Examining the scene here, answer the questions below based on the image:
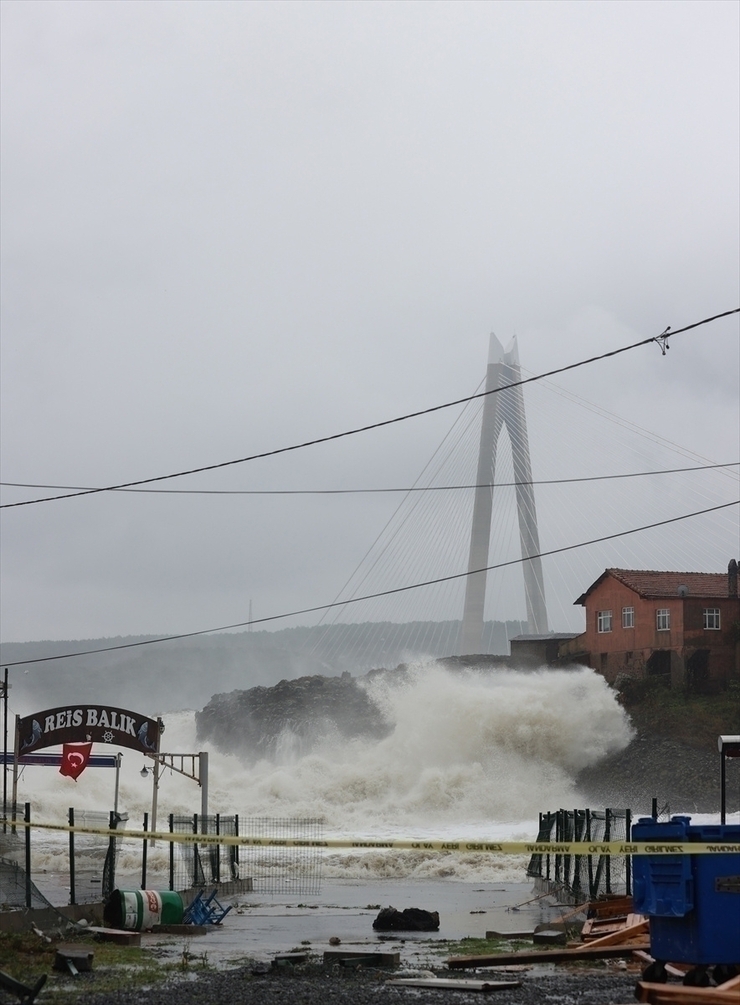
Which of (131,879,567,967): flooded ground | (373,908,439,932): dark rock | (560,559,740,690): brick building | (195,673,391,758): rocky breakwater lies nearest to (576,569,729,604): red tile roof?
(560,559,740,690): brick building

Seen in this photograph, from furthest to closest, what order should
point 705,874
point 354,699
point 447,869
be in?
1. point 354,699
2. point 447,869
3. point 705,874

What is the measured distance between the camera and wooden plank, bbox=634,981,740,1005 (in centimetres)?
1038

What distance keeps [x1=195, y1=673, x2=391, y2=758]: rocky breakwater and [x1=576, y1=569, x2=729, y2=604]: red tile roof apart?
19.9 meters

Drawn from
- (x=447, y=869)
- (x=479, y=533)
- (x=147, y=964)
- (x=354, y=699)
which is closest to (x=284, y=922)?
(x=147, y=964)

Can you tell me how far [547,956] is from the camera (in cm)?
1425

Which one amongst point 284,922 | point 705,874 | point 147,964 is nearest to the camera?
point 705,874

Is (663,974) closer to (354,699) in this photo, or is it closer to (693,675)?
(693,675)

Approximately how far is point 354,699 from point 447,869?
5685 cm

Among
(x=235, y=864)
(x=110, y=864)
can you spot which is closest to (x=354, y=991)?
(x=110, y=864)

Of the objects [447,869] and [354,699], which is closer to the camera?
[447,869]

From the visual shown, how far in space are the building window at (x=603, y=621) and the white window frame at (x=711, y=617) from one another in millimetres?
6323

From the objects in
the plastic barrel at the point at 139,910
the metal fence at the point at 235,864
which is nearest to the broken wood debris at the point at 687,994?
the metal fence at the point at 235,864

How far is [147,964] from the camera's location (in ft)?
47.3

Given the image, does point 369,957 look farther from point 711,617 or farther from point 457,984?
point 711,617
